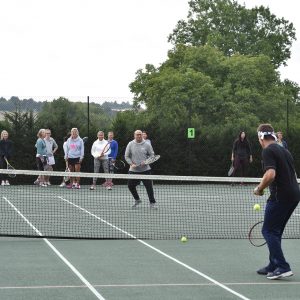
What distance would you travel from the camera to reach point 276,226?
9.05 meters

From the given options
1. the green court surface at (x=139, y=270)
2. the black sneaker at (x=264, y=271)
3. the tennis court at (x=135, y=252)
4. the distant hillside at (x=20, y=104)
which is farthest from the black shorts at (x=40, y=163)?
the black sneaker at (x=264, y=271)

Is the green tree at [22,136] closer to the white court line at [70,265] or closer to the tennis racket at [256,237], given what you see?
the white court line at [70,265]

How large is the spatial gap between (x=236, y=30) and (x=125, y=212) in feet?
152

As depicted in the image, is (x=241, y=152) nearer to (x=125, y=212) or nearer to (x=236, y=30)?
(x=125, y=212)

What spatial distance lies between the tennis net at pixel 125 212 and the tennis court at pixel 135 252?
0.02 metres

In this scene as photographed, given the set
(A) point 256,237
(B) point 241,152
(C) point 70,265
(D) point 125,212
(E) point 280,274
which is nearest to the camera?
(E) point 280,274

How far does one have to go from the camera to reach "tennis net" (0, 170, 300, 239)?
13188 millimetres

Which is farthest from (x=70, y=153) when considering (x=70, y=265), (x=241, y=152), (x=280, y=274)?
(x=280, y=274)

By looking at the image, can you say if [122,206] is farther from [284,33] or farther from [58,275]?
[284,33]

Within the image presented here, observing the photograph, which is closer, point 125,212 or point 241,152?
point 125,212

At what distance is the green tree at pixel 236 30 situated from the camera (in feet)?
199

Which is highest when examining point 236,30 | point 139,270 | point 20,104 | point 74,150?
point 236,30

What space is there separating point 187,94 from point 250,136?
22750mm

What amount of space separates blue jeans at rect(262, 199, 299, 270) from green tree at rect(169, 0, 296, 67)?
50.6 m
